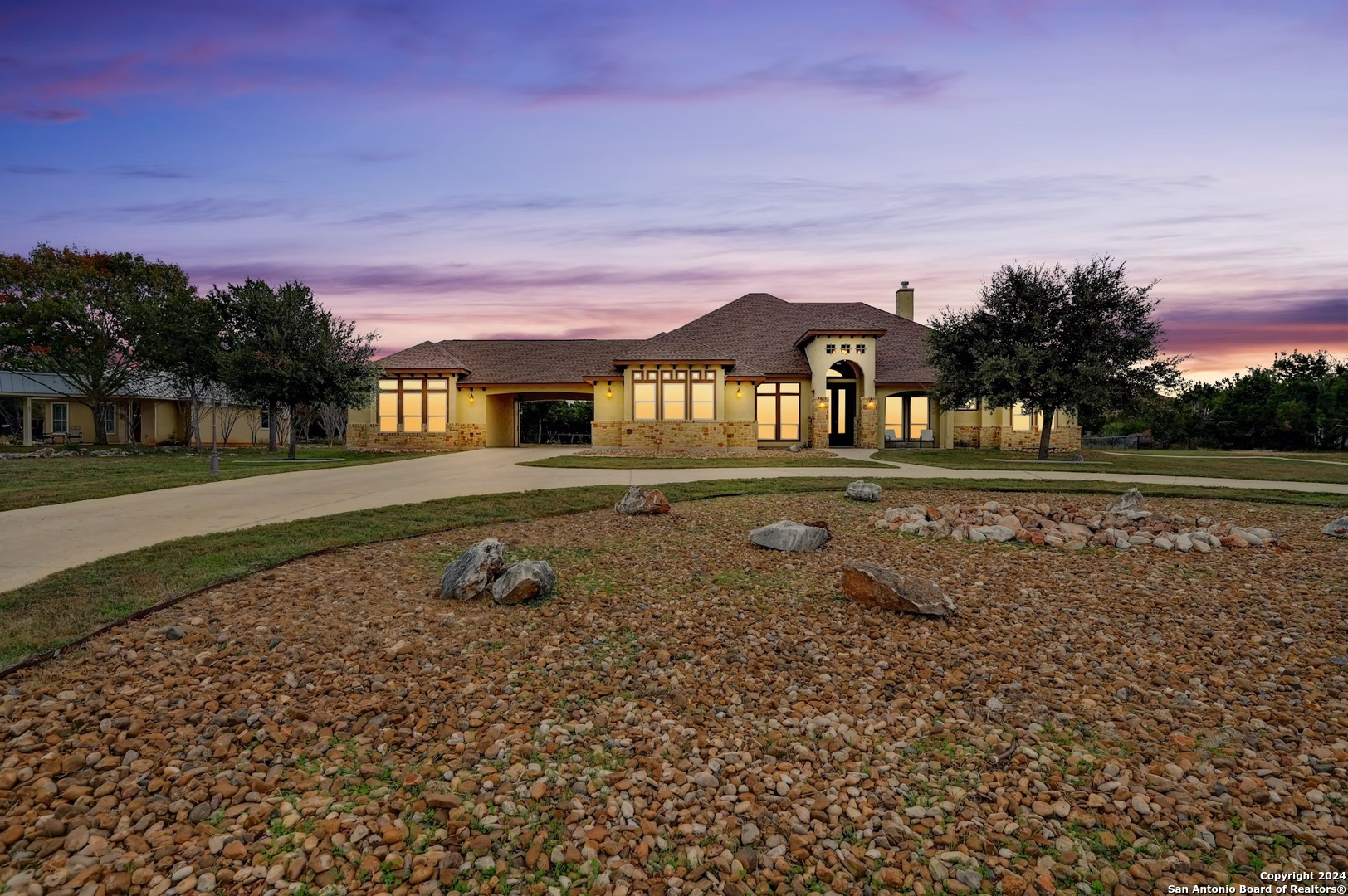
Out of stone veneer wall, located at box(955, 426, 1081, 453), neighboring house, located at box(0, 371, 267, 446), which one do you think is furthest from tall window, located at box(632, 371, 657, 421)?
neighboring house, located at box(0, 371, 267, 446)

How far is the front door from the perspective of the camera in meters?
31.1

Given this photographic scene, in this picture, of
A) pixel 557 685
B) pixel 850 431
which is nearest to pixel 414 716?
pixel 557 685

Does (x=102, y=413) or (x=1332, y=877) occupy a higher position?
(x=102, y=413)

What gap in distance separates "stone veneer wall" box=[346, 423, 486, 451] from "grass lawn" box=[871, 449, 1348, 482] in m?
18.3

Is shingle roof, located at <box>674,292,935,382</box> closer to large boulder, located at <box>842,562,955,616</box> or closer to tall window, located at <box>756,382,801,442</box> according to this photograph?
tall window, located at <box>756,382,801,442</box>

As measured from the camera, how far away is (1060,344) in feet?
70.4

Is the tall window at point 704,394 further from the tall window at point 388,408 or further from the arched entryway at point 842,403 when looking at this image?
the tall window at point 388,408

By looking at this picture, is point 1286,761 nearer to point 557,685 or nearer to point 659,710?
point 659,710

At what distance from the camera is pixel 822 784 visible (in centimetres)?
296

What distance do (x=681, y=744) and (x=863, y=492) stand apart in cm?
800

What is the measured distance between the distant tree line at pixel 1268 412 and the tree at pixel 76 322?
4484cm

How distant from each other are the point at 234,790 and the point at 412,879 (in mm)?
1073

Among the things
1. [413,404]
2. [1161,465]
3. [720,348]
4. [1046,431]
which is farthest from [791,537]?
[413,404]

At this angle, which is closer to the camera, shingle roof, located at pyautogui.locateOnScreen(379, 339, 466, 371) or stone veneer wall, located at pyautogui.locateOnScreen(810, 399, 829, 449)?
stone veneer wall, located at pyautogui.locateOnScreen(810, 399, 829, 449)
